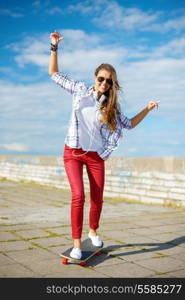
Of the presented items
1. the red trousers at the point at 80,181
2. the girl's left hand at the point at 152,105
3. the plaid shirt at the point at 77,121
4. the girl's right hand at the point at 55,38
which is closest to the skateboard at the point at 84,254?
the red trousers at the point at 80,181

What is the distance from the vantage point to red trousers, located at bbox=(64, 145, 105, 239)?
11.8ft

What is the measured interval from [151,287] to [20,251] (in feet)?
5.68

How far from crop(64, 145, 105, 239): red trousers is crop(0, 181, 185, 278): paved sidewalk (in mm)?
441

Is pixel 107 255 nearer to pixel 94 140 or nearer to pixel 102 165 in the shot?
pixel 102 165

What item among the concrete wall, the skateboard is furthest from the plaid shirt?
the concrete wall

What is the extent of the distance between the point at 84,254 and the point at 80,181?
2.56 feet

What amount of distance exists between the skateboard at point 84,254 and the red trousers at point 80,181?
0.21 metres

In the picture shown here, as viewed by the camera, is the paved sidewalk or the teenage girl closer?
the paved sidewalk

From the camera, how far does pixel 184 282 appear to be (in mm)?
3195

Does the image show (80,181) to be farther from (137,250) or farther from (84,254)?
(137,250)

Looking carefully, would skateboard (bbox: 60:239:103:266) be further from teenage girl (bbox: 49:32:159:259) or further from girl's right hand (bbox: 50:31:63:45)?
girl's right hand (bbox: 50:31:63:45)

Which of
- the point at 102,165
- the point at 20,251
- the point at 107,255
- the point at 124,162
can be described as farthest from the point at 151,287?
the point at 124,162

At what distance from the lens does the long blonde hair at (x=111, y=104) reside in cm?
371

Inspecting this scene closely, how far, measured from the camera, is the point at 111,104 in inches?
147
